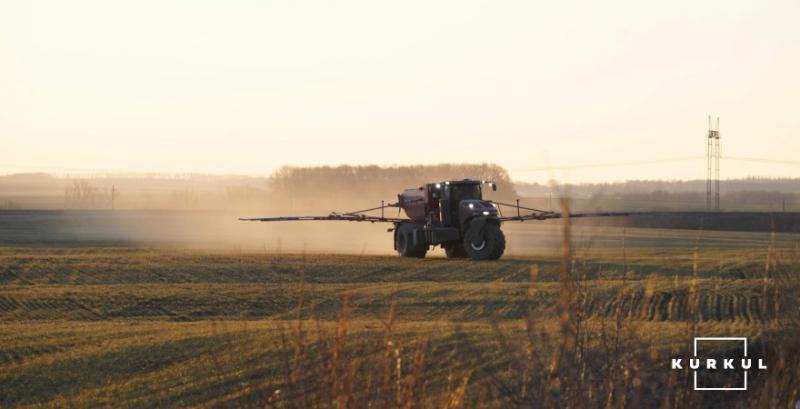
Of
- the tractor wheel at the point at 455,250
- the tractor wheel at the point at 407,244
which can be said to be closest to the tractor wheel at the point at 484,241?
the tractor wheel at the point at 455,250

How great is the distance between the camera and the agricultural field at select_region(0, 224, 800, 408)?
664 centimetres

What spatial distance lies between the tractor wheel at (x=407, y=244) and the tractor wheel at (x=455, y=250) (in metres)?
0.89

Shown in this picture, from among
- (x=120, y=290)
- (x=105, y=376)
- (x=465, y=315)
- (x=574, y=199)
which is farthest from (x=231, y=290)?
(x=574, y=199)

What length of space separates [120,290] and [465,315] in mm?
10205

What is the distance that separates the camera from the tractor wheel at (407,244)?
3772 cm

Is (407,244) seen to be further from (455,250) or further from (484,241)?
(484,241)

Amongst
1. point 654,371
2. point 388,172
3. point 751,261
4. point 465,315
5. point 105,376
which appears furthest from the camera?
point 388,172

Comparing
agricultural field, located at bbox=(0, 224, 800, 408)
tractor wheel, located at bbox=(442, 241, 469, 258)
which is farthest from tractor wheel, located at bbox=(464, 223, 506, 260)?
tractor wheel, located at bbox=(442, 241, 469, 258)

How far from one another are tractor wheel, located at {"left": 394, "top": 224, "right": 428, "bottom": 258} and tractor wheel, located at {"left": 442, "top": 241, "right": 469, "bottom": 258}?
0.89m

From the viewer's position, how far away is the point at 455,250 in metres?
37.9

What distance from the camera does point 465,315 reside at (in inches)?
872

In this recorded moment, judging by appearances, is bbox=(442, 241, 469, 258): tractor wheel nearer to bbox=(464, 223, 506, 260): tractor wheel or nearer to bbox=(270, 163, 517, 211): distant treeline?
bbox=(464, 223, 506, 260): tractor wheel

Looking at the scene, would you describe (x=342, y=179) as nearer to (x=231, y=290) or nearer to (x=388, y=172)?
(x=388, y=172)

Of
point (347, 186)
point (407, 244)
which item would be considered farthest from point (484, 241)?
point (347, 186)
